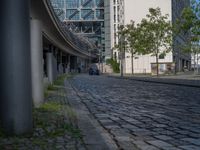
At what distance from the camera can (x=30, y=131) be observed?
330 inches

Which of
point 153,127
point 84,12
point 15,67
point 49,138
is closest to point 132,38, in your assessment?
point 153,127

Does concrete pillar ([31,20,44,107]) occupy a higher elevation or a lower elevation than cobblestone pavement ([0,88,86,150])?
higher

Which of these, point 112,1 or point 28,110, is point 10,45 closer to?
point 28,110

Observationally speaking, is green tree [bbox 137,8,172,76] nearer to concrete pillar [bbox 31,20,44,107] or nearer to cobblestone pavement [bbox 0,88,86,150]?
concrete pillar [bbox 31,20,44,107]

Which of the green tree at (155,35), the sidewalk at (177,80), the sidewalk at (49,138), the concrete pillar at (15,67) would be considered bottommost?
the sidewalk at (177,80)

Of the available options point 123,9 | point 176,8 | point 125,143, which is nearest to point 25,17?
point 125,143

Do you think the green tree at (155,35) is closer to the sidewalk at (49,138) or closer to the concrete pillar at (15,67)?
the sidewalk at (49,138)

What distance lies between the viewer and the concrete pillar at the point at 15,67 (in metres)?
8.20

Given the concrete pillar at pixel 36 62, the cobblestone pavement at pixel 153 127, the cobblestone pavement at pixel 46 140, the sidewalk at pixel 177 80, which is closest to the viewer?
the cobblestone pavement at pixel 46 140

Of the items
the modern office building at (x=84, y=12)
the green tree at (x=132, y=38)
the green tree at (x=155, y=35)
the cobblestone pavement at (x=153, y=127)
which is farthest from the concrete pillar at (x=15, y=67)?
the modern office building at (x=84, y=12)

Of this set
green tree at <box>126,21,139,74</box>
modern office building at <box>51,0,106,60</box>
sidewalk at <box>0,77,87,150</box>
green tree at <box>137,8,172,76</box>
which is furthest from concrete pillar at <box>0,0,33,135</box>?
modern office building at <box>51,0,106,60</box>

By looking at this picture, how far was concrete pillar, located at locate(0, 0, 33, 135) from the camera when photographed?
820 cm

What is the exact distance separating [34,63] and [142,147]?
28.5ft

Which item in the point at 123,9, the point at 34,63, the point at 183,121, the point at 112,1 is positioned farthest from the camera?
the point at 112,1
